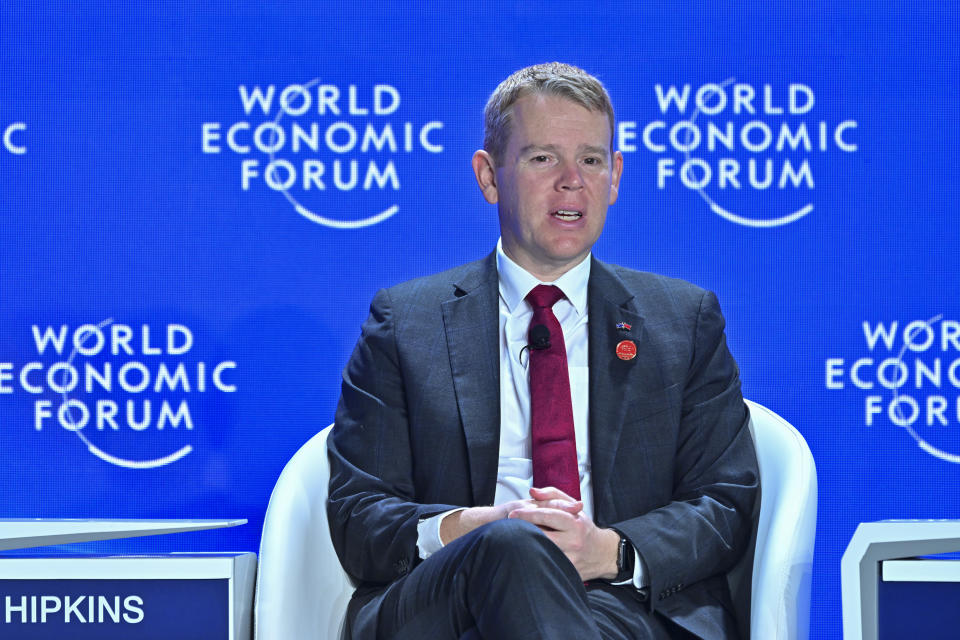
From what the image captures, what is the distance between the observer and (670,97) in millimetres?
3057

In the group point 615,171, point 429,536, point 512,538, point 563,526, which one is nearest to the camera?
point 512,538

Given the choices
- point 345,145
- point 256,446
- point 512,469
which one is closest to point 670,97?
point 345,145

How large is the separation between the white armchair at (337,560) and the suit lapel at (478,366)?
322mm

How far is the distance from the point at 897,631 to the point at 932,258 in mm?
1310

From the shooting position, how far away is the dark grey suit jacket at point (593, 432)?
214 cm

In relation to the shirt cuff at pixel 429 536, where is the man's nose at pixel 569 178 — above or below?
above

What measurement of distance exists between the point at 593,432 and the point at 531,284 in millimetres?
361

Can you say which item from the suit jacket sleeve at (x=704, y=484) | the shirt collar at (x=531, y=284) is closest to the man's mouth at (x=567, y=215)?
the shirt collar at (x=531, y=284)

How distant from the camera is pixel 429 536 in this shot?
2.07 metres

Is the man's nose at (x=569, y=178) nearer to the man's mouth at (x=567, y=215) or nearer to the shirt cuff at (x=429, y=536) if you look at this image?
the man's mouth at (x=567, y=215)

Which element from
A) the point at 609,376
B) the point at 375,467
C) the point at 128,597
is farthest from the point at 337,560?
the point at 609,376

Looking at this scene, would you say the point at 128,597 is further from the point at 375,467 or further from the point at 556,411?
the point at 556,411

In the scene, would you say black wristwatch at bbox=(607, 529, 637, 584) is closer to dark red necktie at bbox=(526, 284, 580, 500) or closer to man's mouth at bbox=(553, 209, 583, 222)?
dark red necktie at bbox=(526, 284, 580, 500)

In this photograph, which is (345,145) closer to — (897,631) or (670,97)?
(670,97)
